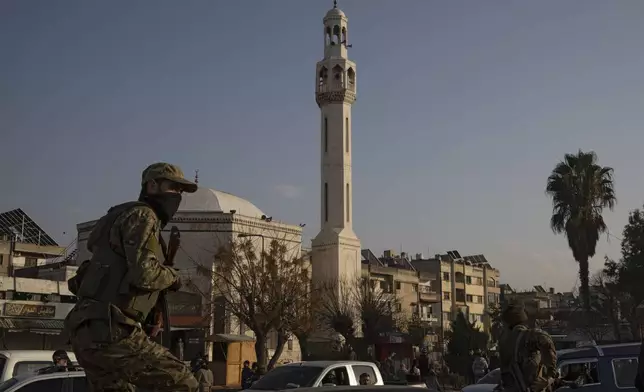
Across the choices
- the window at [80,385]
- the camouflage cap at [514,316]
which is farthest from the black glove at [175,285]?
the camouflage cap at [514,316]

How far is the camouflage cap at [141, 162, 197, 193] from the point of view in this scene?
195 inches

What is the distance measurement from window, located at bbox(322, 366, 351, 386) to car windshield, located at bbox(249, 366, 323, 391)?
18 centimetres

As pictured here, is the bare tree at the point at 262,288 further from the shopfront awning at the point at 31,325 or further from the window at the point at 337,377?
the window at the point at 337,377

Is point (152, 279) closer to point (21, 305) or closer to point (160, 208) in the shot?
point (160, 208)

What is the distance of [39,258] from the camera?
5925 cm

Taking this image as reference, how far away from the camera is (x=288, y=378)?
12.3 m

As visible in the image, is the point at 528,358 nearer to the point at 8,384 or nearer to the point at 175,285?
the point at 175,285

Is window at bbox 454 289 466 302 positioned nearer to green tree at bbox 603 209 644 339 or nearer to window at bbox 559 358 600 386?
green tree at bbox 603 209 644 339

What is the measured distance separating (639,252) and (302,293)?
1684 centimetres

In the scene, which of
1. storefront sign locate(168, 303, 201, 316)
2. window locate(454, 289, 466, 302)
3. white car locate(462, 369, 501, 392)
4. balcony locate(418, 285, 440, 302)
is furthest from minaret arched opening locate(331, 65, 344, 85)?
white car locate(462, 369, 501, 392)

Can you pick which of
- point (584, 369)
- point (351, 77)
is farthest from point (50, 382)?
point (351, 77)

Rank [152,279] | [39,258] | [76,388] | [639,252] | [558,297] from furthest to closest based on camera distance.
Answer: [558,297] < [39,258] < [639,252] < [76,388] < [152,279]

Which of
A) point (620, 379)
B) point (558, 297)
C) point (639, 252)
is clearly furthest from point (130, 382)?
point (558, 297)

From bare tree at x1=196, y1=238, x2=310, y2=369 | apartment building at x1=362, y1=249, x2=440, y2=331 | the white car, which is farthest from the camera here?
apartment building at x1=362, y1=249, x2=440, y2=331
